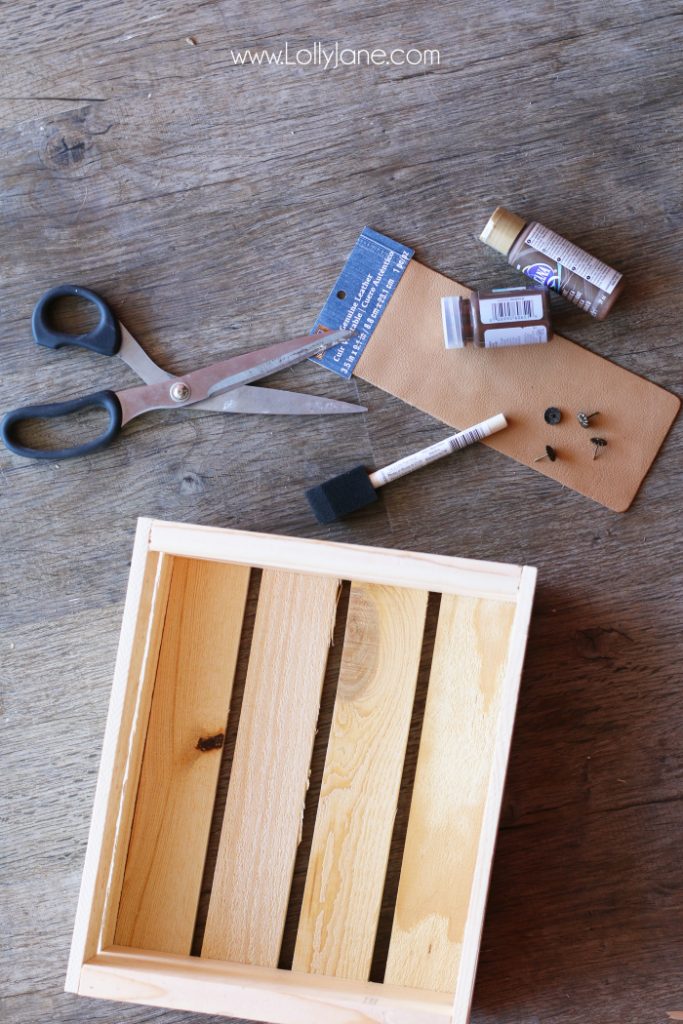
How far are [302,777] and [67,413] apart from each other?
1.30 ft

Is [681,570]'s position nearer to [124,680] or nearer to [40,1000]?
[124,680]

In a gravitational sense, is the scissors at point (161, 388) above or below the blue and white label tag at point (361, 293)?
below

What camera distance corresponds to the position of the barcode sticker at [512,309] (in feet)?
2.52

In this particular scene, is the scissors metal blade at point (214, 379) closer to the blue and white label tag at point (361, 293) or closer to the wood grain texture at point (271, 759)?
the blue and white label tag at point (361, 293)

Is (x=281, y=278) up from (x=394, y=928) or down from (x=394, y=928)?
up

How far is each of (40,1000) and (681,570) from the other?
0.73 metres

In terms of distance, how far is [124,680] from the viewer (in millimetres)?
646

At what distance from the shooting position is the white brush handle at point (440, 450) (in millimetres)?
782

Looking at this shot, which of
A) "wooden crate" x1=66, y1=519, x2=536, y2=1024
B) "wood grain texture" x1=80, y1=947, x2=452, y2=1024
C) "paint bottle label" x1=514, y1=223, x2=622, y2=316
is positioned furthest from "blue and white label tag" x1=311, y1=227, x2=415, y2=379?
"wood grain texture" x1=80, y1=947, x2=452, y2=1024

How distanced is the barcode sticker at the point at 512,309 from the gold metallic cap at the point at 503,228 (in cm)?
5

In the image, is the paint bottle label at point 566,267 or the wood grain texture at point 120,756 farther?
the paint bottle label at point 566,267

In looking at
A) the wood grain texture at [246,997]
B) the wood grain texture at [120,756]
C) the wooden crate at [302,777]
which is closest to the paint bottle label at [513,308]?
the wooden crate at [302,777]

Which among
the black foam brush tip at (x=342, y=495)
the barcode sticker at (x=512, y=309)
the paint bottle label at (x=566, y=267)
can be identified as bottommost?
the black foam brush tip at (x=342, y=495)

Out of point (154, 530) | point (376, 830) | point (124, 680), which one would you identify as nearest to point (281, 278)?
point (154, 530)
